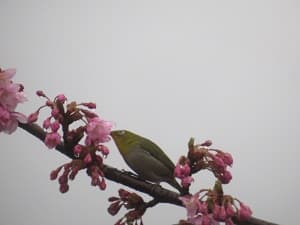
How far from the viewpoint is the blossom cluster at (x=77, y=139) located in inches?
14.0

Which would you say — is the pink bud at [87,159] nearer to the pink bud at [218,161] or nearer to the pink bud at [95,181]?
the pink bud at [95,181]

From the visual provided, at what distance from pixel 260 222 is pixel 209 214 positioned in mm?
70

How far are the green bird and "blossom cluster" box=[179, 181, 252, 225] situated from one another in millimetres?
51

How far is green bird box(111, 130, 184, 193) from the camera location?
1.39 feet

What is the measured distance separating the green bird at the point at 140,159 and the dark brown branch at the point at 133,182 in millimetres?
17

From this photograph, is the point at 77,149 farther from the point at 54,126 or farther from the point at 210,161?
the point at 210,161

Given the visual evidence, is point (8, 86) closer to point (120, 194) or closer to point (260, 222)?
point (120, 194)

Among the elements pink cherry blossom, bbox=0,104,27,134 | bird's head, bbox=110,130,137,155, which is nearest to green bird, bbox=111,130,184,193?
bird's head, bbox=110,130,137,155

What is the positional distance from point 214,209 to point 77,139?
0.49 feet

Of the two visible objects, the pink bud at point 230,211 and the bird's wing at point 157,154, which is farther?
the bird's wing at point 157,154

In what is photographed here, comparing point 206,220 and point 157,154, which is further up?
point 157,154

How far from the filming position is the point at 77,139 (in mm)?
373

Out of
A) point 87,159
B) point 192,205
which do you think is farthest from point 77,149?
point 192,205

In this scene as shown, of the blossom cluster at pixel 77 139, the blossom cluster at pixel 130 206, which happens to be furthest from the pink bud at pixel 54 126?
the blossom cluster at pixel 130 206
